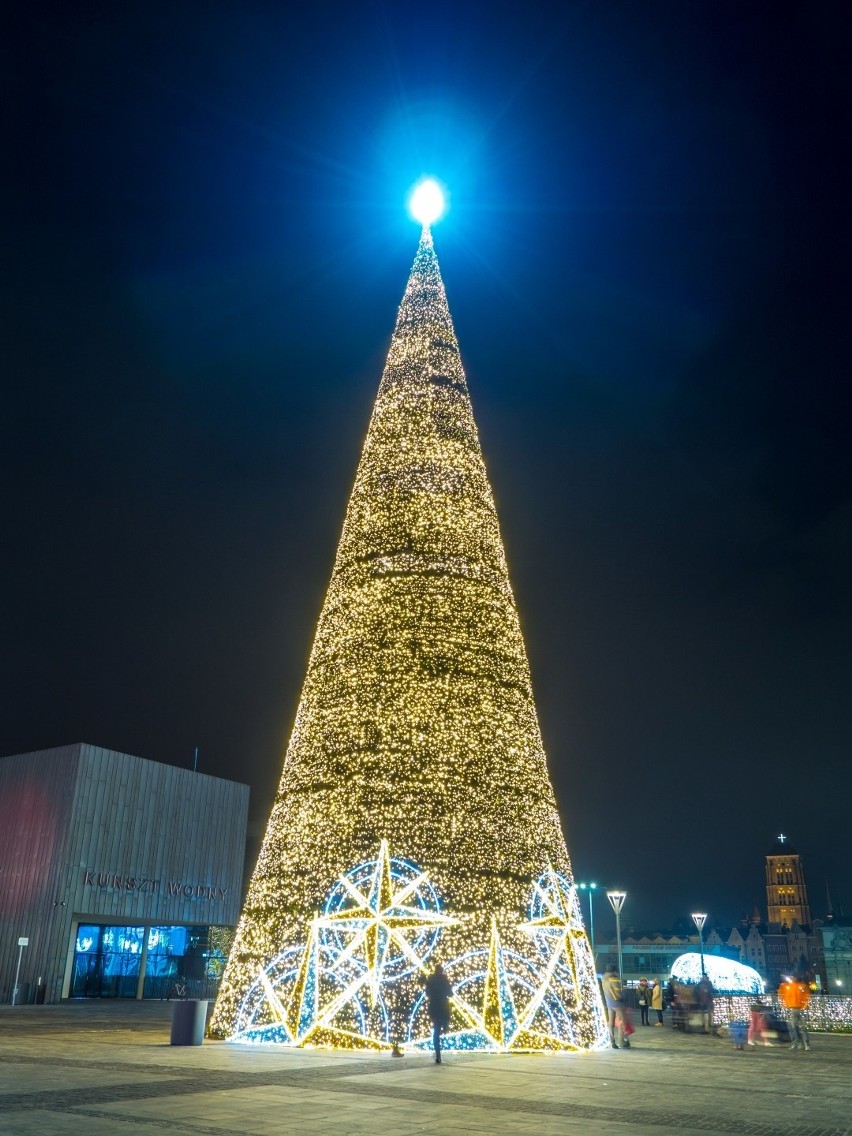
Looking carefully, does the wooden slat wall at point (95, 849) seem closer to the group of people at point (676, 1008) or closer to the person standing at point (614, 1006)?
the group of people at point (676, 1008)

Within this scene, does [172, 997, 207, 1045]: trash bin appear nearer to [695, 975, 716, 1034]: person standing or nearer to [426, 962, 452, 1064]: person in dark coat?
[426, 962, 452, 1064]: person in dark coat

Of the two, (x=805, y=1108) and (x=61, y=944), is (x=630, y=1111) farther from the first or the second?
(x=61, y=944)

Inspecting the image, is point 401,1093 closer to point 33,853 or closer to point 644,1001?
point 644,1001

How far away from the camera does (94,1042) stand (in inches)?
583

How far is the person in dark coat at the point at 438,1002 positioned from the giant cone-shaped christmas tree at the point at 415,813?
0.61 m

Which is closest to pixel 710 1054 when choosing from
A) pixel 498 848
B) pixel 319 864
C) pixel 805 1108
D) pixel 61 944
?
pixel 498 848

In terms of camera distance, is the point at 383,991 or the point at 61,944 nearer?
the point at 383,991

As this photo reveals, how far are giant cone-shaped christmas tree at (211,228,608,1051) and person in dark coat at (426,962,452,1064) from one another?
614 mm

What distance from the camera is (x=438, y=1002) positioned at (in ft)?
36.7

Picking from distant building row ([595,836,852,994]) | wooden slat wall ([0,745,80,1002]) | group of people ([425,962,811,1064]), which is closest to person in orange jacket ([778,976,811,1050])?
group of people ([425,962,811,1064])

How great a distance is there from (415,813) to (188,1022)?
4.90m

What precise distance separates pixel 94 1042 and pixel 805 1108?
11565 millimetres

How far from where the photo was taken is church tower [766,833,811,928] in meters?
154

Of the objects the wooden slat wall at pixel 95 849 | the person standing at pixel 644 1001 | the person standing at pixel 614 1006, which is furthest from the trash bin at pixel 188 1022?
the wooden slat wall at pixel 95 849
